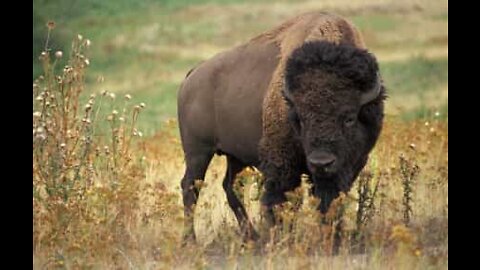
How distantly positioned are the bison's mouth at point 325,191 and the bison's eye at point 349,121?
434 millimetres

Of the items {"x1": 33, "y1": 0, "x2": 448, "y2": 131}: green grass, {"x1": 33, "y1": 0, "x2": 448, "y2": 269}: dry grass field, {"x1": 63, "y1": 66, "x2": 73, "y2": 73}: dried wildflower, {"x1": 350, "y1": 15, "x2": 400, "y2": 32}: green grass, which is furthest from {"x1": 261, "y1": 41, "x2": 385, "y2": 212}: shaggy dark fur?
{"x1": 350, "y1": 15, "x2": 400, "y2": 32}: green grass

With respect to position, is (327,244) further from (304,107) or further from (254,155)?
(254,155)

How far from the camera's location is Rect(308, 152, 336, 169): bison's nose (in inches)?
301

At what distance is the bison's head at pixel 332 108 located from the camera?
25.5 feet

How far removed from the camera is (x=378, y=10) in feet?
98.1

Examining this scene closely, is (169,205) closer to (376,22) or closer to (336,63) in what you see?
(336,63)

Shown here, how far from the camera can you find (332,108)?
25.7 ft

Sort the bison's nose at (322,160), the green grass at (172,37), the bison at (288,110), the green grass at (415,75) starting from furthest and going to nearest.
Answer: the green grass at (172,37)
the green grass at (415,75)
the bison at (288,110)
the bison's nose at (322,160)

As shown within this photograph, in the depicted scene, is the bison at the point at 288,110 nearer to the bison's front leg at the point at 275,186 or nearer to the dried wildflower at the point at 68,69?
the bison's front leg at the point at 275,186

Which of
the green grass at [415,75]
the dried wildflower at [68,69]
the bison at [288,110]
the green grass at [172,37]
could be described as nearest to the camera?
the bison at [288,110]

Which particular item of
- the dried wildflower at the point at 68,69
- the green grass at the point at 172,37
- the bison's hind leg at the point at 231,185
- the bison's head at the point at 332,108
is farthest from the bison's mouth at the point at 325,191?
the green grass at the point at 172,37

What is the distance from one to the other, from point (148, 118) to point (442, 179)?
54.7 ft

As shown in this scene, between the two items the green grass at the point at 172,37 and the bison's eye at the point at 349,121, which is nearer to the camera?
the bison's eye at the point at 349,121

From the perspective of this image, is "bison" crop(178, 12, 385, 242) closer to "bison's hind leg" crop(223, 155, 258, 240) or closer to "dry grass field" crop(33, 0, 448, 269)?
"bison's hind leg" crop(223, 155, 258, 240)
